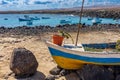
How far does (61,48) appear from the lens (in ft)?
40.9

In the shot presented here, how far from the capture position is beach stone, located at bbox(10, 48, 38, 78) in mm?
12648

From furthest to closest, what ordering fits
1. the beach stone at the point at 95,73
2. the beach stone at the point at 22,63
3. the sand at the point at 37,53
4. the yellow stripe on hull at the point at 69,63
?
the sand at the point at 37,53 → the beach stone at the point at 22,63 → the yellow stripe on hull at the point at 69,63 → the beach stone at the point at 95,73

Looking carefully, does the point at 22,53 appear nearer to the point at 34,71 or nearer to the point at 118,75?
the point at 34,71

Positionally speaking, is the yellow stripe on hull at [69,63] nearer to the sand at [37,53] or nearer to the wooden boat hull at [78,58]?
the wooden boat hull at [78,58]

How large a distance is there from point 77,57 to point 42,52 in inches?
203

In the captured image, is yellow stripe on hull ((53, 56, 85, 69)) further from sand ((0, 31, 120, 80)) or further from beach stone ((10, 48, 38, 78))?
beach stone ((10, 48, 38, 78))

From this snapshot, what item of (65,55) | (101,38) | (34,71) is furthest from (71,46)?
(101,38)

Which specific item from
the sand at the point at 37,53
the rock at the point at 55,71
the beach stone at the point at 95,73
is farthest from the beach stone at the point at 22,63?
the beach stone at the point at 95,73

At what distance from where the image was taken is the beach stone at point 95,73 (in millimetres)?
12008

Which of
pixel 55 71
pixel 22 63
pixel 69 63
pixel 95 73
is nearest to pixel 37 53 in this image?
pixel 55 71

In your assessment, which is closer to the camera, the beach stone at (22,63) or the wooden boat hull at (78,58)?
the wooden boat hull at (78,58)

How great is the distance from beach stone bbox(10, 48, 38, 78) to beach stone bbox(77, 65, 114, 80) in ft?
7.28

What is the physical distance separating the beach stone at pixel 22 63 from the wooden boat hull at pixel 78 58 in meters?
1.00

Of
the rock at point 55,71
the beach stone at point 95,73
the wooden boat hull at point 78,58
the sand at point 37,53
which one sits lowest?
the sand at point 37,53
